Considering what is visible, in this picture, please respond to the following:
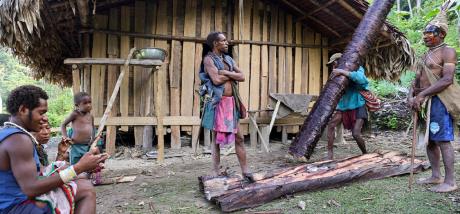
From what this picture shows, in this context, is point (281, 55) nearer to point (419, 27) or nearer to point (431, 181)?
point (431, 181)

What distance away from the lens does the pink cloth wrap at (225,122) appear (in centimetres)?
346

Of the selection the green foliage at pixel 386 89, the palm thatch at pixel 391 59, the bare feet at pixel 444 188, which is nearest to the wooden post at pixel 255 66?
the palm thatch at pixel 391 59

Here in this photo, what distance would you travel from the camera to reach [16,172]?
1587 mm

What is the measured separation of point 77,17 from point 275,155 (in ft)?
13.7

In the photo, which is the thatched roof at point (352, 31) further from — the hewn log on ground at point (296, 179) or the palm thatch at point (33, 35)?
the palm thatch at point (33, 35)

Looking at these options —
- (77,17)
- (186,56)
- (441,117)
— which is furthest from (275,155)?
(77,17)

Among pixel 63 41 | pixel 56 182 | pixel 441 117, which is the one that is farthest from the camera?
pixel 63 41

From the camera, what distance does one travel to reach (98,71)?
18.3 feet

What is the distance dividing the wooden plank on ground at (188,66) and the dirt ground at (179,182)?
2.67ft

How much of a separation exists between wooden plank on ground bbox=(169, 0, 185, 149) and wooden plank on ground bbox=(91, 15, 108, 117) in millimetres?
1180

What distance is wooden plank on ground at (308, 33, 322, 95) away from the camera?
22.2 ft

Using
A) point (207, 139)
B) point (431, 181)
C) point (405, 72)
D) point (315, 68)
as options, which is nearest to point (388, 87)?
point (405, 72)

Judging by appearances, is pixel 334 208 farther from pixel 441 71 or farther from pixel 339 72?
pixel 339 72

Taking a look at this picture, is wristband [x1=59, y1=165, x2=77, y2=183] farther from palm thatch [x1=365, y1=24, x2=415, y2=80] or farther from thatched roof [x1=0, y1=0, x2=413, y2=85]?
palm thatch [x1=365, y1=24, x2=415, y2=80]
